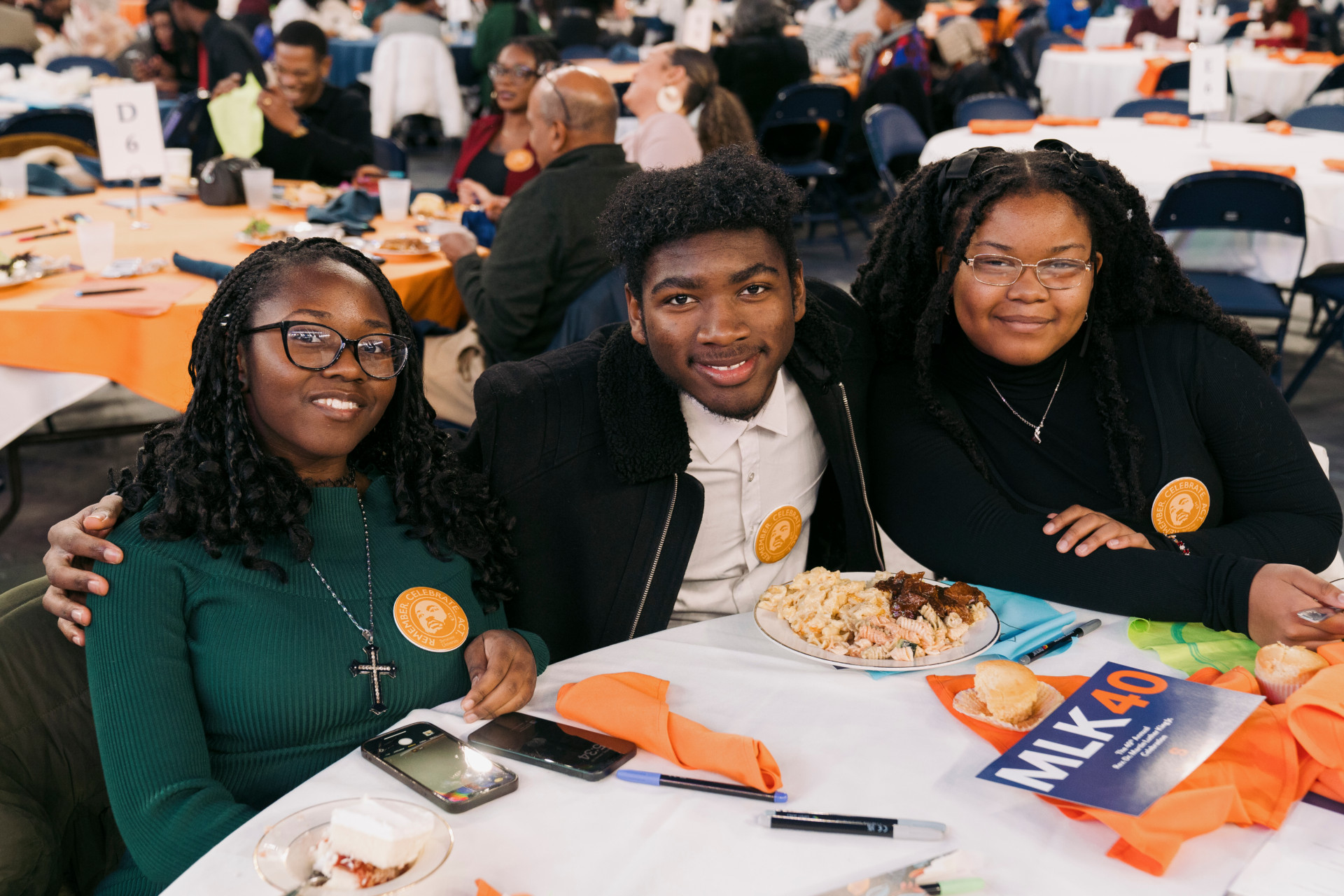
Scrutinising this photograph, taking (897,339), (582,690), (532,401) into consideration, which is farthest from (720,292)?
(582,690)

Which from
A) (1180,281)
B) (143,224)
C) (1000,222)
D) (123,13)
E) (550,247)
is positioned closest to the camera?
(1000,222)

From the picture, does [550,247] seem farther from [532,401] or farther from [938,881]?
[938,881]

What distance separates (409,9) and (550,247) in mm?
6487

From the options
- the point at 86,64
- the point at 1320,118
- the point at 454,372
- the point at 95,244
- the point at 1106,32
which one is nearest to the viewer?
the point at 95,244

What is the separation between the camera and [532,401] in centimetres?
166

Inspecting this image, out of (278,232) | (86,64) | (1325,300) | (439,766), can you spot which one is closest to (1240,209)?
(1325,300)

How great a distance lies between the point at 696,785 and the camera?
Answer: 104 centimetres

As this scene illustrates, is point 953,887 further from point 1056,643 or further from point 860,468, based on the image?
point 860,468

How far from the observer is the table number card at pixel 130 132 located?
3377mm

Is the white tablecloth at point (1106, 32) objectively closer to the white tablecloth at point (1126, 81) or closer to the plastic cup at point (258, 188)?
the white tablecloth at point (1126, 81)

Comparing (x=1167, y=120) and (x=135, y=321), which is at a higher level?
(x=1167, y=120)

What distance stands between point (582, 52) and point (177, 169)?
5.63 m

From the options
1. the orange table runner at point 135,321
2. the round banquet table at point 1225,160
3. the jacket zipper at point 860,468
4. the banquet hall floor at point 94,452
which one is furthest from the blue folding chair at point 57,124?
the jacket zipper at point 860,468

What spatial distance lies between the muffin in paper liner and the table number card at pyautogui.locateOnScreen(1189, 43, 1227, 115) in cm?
401
